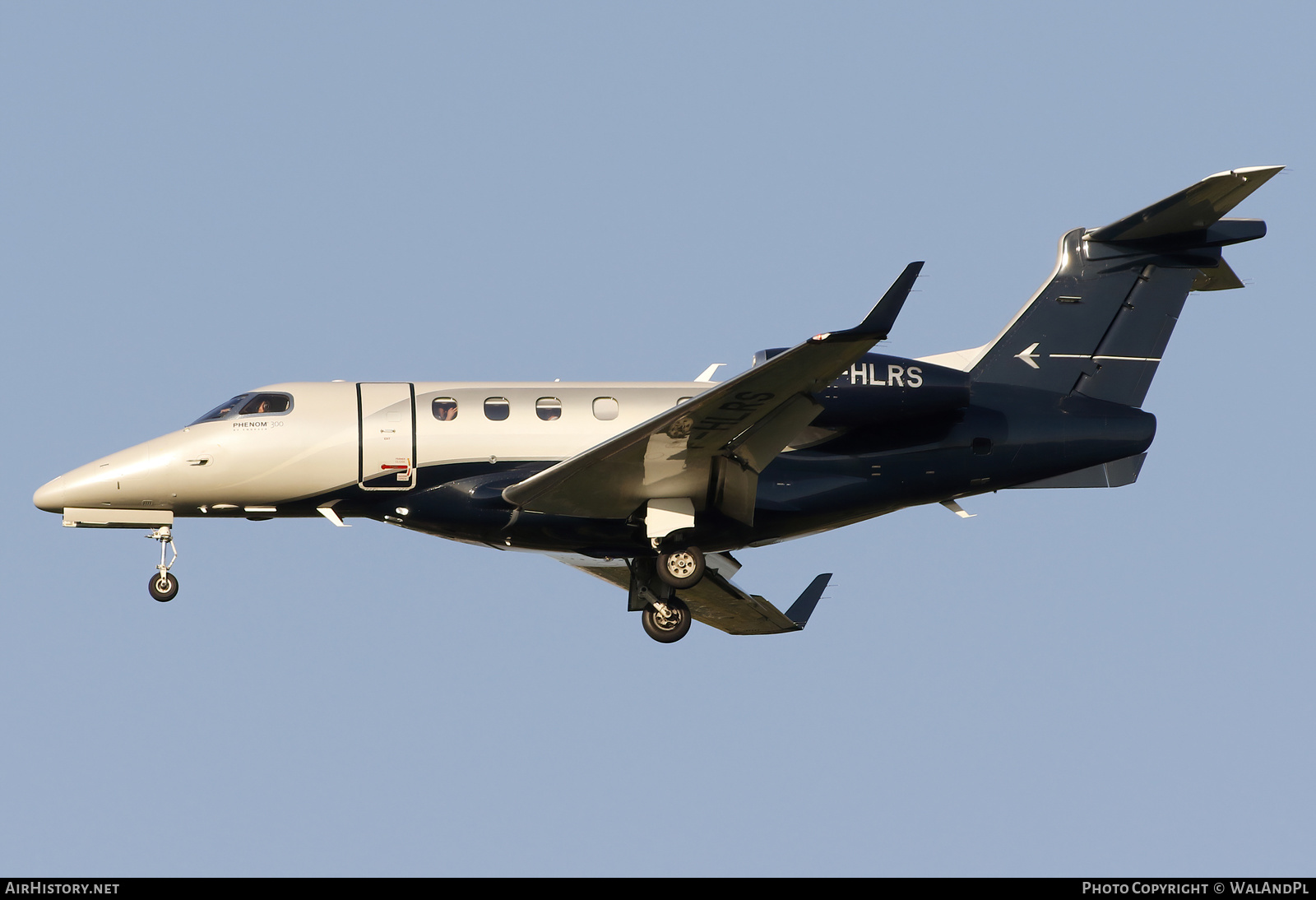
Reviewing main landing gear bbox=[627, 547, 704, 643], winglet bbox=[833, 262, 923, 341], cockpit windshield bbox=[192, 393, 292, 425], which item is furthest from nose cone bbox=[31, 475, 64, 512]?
winglet bbox=[833, 262, 923, 341]

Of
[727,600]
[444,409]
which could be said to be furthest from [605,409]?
[727,600]

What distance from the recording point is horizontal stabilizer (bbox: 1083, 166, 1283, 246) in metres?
24.8

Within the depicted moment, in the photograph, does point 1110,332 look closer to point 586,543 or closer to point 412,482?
point 586,543

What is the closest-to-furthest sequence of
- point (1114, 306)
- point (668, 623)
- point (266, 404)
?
point (266, 404) < point (668, 623) < point (1114, 306)

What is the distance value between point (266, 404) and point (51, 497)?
10.7 feet

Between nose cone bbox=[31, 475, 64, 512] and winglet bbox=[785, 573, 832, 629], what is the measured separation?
1149 centimetres

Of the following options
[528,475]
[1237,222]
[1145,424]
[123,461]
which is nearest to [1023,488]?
[1145,424]

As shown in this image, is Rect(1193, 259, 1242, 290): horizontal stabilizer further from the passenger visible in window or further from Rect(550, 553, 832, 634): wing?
the passenger visible in window

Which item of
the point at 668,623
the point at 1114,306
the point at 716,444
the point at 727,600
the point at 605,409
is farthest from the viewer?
the point at 727,600

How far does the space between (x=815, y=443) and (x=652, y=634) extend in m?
3.77

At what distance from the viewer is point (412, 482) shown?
2466 cm

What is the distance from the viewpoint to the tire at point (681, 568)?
81.2 feet

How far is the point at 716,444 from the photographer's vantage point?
23.3 metres

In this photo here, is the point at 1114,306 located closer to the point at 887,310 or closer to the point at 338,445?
the point at 887,310
